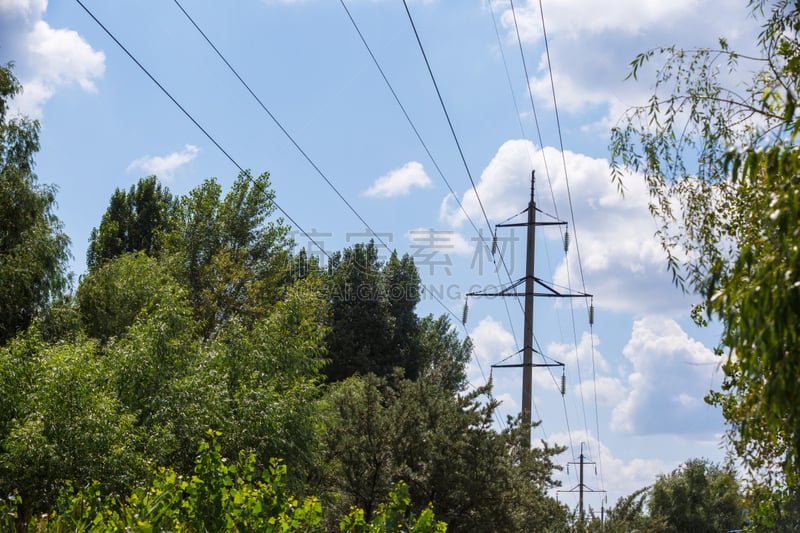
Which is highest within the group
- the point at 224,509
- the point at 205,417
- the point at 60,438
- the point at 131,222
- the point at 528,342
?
the point at 131,222

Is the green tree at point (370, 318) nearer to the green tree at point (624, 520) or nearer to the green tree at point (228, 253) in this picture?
the green tree at point (228, 253)

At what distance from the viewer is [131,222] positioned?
48.0 m

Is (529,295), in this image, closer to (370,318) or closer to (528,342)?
(528,342)

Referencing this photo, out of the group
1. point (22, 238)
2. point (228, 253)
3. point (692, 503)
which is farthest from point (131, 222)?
point (692, 503)

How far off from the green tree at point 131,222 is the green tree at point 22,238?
57.4 feet

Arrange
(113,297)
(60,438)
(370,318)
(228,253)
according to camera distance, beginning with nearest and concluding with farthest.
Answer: (60,438) < (113,297) < (228,253) < (370,318)

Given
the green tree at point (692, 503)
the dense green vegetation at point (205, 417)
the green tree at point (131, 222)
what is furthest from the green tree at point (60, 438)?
the green tree at point (692, 503)

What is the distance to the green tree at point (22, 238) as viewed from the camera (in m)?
26.8

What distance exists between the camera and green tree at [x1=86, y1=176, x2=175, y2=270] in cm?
4672

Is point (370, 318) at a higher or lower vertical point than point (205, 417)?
higher

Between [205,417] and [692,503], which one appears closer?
[205,417]

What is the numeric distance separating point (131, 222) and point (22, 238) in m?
20.8

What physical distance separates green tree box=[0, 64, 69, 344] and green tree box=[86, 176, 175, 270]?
17495 mm

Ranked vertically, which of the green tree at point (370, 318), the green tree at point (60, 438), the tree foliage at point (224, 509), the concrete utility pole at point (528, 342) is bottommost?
the tree foliage at point (224, 509)
